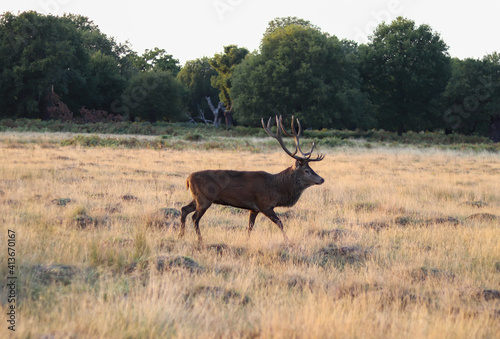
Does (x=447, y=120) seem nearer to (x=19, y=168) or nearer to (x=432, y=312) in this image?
(x=19, y=168)

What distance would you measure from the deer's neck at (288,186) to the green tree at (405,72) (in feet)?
142

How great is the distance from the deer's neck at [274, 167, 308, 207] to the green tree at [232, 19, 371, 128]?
36.2m

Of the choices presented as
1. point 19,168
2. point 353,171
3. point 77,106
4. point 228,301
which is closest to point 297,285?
point 228,301

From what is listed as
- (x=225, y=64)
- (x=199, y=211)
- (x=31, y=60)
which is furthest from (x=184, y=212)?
(x=225, y=64)

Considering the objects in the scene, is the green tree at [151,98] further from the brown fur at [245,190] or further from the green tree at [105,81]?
the brown fur at [245,190]

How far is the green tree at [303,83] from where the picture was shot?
147 ft

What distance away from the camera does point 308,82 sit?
4516 centimetres

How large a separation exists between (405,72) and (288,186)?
4476 cm

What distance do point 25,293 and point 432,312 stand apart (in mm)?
3767

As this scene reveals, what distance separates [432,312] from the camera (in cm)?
466

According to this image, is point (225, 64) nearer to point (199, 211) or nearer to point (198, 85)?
point (198, 85)

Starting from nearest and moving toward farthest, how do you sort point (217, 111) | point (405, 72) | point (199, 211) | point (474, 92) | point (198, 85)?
1. point (199, 211)
2. point (474, 92)
3. point (405, 72)
4. point (217, 111)
5. point (198, 85)

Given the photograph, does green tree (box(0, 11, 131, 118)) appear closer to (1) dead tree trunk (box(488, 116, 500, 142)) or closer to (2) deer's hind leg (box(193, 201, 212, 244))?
(1) dead tree trunk (box(488, 116, 500, 142))

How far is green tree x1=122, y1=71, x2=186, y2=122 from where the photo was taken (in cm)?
5712
